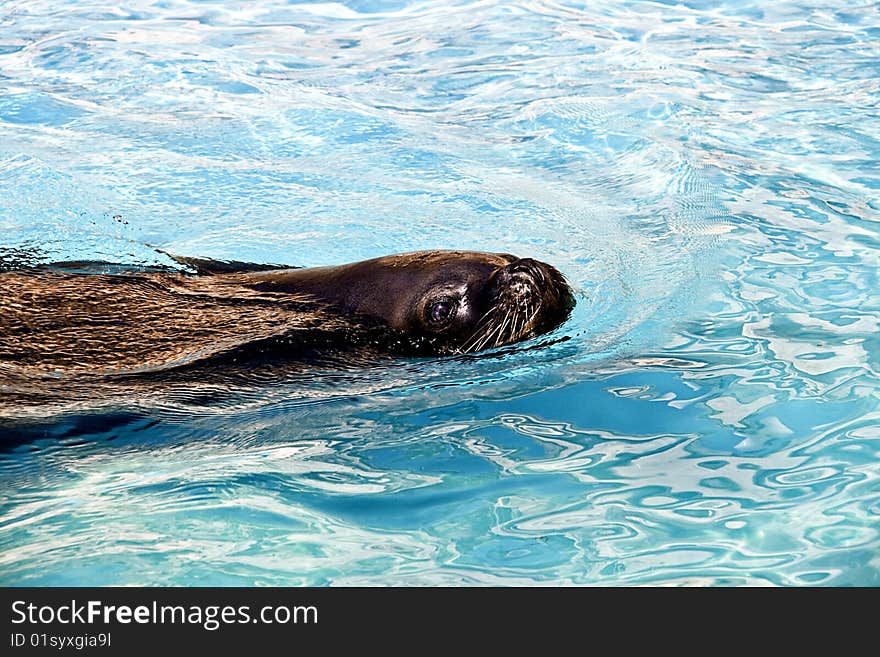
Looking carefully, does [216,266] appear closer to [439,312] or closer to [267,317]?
[267,317]

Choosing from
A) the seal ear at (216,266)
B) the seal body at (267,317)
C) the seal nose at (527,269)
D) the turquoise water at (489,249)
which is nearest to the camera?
the turquoise water at (489,249)

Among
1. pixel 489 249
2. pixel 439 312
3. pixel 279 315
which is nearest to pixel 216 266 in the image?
pixel 279 315

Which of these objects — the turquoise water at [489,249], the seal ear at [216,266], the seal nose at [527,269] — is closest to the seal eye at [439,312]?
the turquoise water at [489,249]

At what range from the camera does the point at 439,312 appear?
217 inches

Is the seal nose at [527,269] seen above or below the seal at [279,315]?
above

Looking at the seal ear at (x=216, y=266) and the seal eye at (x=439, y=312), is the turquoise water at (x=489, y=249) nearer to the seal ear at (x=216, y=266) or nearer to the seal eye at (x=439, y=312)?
the seal eye at (x=439, y=312)

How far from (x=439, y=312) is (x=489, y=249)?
2.25 meters

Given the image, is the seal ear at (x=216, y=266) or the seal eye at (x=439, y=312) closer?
A: the seal eye at (x=439, y=312)

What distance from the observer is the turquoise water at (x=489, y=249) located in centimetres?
396

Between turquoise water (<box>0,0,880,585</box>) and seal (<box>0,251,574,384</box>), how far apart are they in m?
0.19

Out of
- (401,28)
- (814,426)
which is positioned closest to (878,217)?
(814,426)

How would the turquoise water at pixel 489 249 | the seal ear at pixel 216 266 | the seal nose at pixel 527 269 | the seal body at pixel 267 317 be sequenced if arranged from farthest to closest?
1. the seal ear at pixel 216 266
2. the seal nose at pixel 527 269
3. the seal body at pixel 267 317
4. the turquoise water at pixel 489 249

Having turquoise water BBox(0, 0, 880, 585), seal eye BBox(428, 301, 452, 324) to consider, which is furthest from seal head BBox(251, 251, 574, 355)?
turquoise water BBox(0, 0, 880, 585)

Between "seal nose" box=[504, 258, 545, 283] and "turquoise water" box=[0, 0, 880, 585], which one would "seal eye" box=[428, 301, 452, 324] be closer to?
"turquoise water" box=[0, 0, 880, 585]
